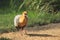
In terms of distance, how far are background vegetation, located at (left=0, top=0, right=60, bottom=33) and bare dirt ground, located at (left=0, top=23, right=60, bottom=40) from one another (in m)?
0.61

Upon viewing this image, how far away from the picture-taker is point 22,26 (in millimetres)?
8164

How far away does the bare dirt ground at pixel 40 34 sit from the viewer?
785 centimetres

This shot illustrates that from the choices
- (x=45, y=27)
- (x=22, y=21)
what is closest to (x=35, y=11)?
(x=45, y=27)

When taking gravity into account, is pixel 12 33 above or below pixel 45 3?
below

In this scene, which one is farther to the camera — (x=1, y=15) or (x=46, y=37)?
(x=1, y=15)

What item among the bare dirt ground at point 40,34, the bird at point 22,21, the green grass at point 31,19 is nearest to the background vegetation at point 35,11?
the green grass at point 31,19

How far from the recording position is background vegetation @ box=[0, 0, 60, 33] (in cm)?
1011

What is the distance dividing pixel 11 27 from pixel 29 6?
2.61 metres

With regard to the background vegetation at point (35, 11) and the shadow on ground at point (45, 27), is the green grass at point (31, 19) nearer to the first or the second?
the background vegetation at point (35, 11)

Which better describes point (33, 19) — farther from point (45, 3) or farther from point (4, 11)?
point (4, 11)

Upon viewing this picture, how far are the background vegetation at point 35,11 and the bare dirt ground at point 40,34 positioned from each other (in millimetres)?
610

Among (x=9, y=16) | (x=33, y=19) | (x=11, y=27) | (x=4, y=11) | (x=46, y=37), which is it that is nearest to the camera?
(x=46, y=37)

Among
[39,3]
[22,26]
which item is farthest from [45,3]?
[22,26]

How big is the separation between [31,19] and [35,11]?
1220mm
